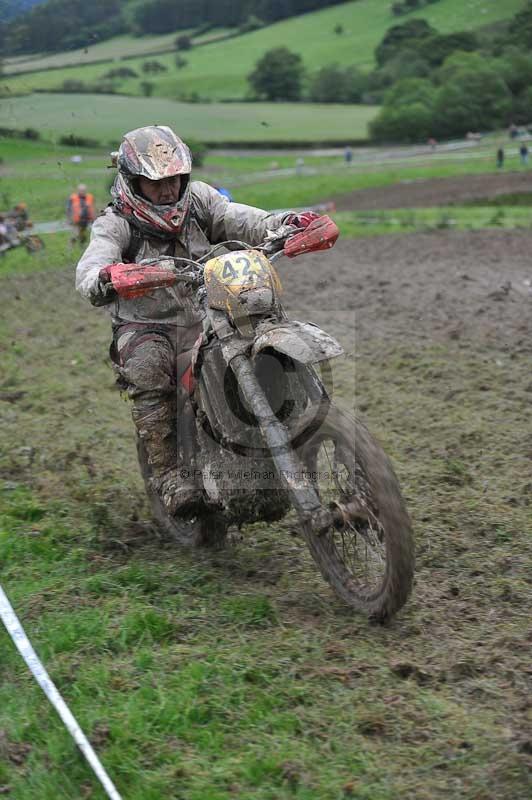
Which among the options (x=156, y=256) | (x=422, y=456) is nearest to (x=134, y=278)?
(x=156, y=256)

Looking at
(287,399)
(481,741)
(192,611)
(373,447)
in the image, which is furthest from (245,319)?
(481,741)

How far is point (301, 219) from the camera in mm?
5625

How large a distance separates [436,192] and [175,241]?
24.2m

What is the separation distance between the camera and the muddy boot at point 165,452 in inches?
227

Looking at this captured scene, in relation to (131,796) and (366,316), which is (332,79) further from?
(131,796)

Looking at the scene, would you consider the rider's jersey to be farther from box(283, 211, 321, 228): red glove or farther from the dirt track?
the dirt track

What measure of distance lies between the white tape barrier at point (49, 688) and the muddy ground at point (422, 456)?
98cm

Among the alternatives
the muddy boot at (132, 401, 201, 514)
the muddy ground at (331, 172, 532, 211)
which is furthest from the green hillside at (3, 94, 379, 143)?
the muddy boot at (132, 401, 201, 514)

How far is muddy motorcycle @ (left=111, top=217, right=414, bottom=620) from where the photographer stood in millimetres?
4648

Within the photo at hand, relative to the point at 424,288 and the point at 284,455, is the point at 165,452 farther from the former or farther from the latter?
the point at 424,288

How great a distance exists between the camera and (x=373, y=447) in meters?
4.66

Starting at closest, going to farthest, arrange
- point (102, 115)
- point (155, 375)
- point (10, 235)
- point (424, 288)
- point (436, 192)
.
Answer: point (155, 375), point (102, 115), point (424, 288), point (10, 235), point (436, 192)

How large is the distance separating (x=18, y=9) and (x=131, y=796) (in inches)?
313

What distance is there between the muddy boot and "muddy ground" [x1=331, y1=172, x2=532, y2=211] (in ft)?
70.6
